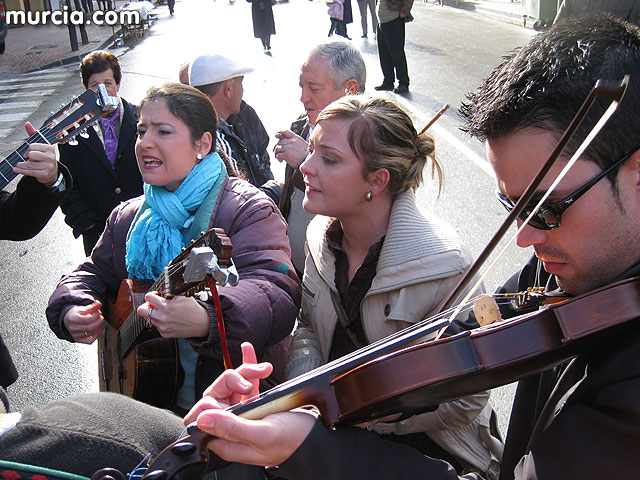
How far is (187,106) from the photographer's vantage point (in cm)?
278

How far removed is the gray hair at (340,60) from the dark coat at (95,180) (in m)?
1.29

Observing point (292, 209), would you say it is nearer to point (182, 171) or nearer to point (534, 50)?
point (182, 171)

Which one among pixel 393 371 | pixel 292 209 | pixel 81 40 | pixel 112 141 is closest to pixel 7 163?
pixel 112 141

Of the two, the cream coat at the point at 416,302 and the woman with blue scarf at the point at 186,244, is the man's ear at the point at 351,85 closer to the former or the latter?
the woman with blue scarf at the point at 186,244

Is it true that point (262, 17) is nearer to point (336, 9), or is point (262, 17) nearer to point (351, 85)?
point (336, 9)

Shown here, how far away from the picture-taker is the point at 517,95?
1381 millimetres

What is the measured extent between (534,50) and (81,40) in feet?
65.7

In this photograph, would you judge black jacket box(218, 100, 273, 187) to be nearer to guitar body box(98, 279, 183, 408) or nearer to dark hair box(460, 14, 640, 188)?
guitar body box(98, 279, 183, 408)

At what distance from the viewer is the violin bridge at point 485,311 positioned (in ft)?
4.79

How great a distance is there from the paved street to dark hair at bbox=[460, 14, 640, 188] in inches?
98.4

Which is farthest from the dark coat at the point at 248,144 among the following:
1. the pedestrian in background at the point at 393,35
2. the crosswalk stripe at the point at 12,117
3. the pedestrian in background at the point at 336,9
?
the pedestrian in background at the point at 336,9

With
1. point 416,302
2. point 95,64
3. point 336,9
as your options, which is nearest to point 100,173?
point 95,64

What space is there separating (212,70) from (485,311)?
3.10 metres

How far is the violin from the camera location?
43.7 inches
